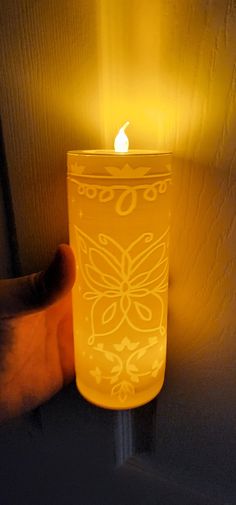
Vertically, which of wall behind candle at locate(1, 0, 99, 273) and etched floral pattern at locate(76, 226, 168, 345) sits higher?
wall behind candle at locate(1, 0, 99, 273)

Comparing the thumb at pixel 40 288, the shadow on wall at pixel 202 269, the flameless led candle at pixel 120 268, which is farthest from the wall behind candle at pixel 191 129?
the thumb at pixel 40 288

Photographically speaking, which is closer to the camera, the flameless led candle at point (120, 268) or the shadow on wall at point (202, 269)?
the flameless led candle at point (120, 268)

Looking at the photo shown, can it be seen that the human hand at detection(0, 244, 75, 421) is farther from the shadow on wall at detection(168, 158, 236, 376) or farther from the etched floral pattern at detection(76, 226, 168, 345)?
the shadow on wall at detection(168, 158, 236, 376)

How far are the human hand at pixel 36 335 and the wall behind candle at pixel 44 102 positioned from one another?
0.39 ft

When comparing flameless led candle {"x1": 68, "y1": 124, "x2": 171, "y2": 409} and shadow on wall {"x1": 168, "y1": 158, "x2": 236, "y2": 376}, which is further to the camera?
shadow on wall {"x1": 168, "y1": 158, "x2": 236, "y2": 376}

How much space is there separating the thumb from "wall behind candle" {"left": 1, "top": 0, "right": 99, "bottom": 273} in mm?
112

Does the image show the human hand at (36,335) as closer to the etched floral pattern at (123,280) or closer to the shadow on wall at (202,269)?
the etched floral pattern at (123,280)

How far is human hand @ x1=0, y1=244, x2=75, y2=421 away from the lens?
1.69 ft

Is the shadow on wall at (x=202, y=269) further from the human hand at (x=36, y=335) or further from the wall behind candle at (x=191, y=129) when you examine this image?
the human hand at (x=36, y=335)

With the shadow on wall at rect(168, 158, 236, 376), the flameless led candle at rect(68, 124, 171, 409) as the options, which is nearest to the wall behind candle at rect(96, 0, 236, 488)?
the shadow on wall at rect(168, 158, 236, 376)

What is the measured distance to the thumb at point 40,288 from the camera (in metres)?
0.51

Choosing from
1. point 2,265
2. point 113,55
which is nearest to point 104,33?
point 113,55

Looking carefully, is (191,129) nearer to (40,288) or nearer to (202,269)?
(202,269)

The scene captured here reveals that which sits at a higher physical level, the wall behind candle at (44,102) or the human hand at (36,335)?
the wall behind candle at (44,102)
